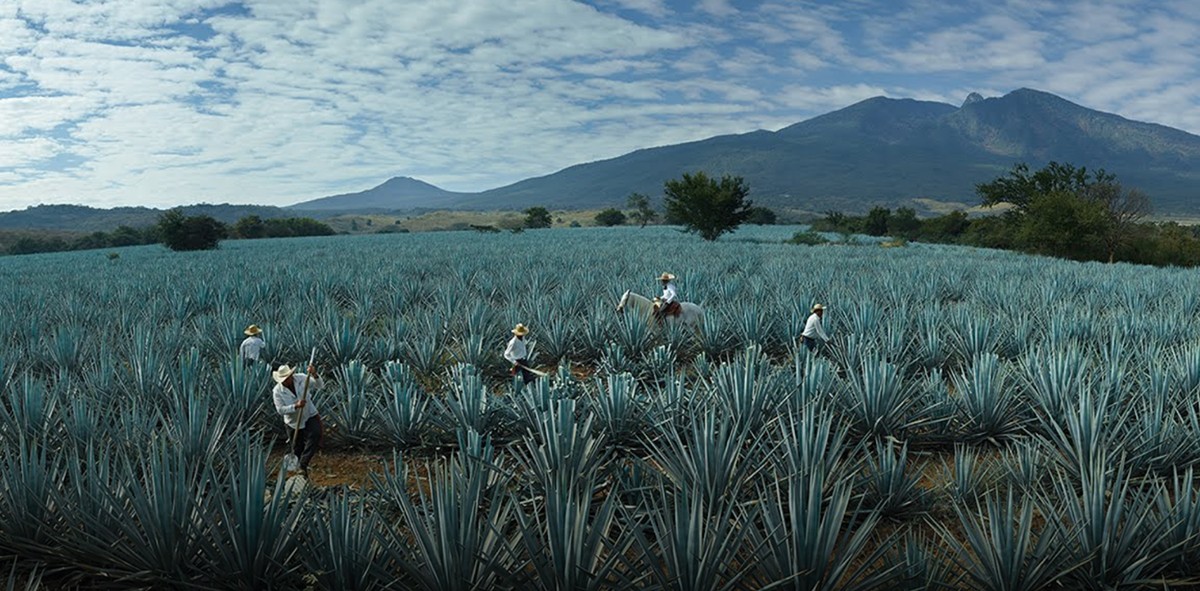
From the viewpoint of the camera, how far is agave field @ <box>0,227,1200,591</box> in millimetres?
2744

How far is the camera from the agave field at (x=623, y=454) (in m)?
2.74

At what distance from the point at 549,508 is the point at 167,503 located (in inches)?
73.4

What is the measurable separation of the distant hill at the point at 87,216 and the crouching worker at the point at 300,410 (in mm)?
125095

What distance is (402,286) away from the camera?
14.0m

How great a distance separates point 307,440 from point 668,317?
5.46 meters

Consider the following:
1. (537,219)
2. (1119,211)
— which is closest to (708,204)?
(1119,211)

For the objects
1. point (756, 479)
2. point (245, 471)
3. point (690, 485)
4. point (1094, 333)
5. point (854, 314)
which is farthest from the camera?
point (854, 314)

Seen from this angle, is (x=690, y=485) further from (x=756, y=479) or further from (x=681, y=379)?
(x=681, y=379)

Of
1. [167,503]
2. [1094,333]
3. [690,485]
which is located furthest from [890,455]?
[1094,333]

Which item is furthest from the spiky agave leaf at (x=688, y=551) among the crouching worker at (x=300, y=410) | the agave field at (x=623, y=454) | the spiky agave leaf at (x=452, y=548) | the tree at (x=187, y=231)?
the tree at (x=187, y=231)

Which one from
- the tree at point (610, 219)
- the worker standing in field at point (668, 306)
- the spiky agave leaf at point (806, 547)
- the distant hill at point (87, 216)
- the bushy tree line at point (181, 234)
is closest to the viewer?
the spiky agave leaf at point (806, 547)

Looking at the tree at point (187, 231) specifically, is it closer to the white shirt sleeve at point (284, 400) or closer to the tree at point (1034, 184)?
the white shirt sleeve at point (284, 400)

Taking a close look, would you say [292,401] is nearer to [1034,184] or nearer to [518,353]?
[518,353]

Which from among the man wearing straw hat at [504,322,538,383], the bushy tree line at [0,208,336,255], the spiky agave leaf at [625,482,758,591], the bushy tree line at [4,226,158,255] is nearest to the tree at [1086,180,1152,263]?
the man wearing straw hat at [504,322,538,383]
